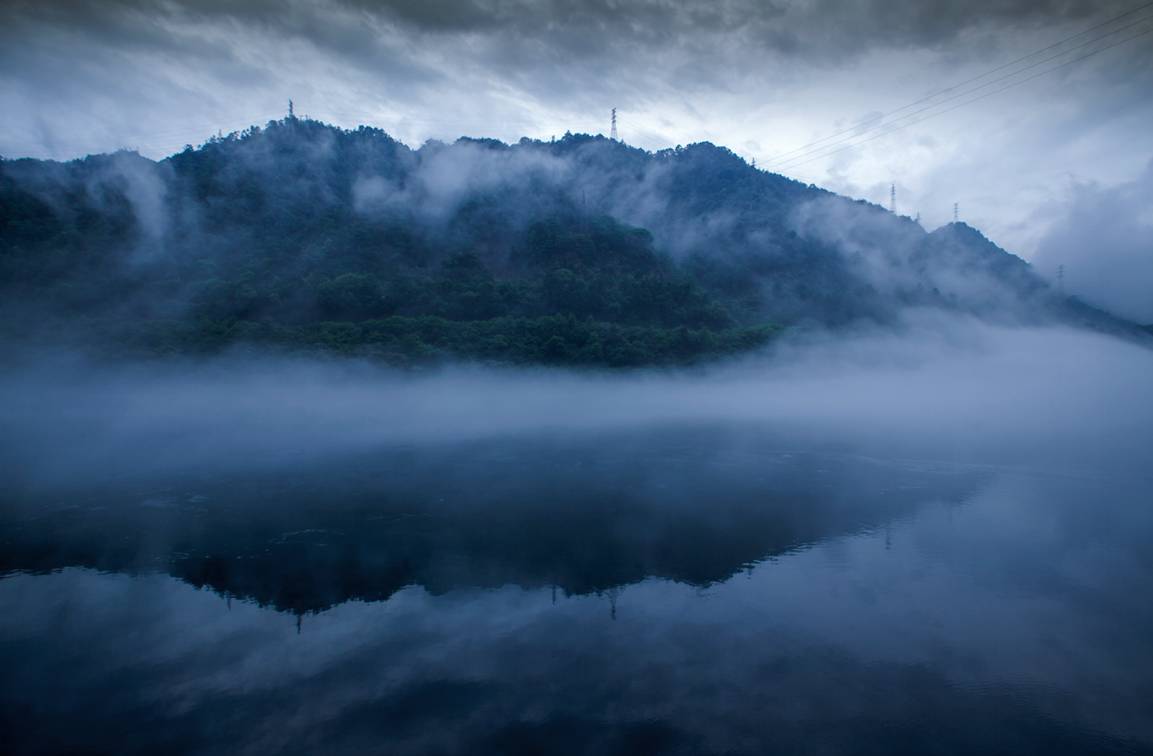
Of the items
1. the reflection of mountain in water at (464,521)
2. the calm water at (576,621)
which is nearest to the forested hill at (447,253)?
the reflection of mountain in water at (464,521)

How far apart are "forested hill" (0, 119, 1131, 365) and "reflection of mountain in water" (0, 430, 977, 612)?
20.5 metres

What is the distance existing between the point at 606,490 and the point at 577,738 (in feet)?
31.5

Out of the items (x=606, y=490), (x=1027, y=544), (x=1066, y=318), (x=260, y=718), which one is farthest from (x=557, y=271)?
(x=1066, y=318)

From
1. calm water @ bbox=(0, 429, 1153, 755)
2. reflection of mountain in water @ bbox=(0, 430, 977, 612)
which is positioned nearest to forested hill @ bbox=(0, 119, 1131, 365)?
reflection of mountain in water @ bbox=(0, 430, 977, 612)

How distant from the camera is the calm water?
5.99 metres

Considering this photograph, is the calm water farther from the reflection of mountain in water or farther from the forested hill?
the forested hill

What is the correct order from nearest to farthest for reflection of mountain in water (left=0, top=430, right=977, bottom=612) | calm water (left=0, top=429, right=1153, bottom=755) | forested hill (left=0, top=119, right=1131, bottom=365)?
calm water (left=0, top=429, right=1153, bottom=755)
reflection of mountain in water (left=0, top=430, right=977, bottom=612)
forested hill (left=0, top=119, right=1131, bottom=365)

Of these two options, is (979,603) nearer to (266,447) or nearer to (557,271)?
(266,447)

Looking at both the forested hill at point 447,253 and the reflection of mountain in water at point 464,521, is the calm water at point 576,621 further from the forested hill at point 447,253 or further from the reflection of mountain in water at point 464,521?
the forested hill at point 447,253

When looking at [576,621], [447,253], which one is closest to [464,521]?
[576,621]

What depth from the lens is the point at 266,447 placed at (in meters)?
20.9

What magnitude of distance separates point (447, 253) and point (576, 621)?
42.8 metres

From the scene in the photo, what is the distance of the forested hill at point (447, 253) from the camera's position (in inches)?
1475

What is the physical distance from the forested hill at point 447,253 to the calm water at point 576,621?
24.6 m
